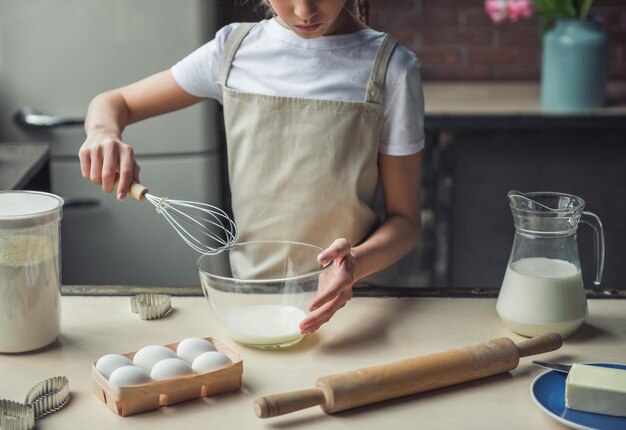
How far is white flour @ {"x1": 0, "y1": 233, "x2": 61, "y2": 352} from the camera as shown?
1.04 m

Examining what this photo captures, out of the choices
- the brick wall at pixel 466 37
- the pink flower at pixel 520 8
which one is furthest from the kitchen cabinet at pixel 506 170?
the brick wall at pixel 466 37

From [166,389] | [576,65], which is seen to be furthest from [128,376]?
[576,65]

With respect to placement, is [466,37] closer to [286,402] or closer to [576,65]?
[576,65]

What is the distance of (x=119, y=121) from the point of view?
4.84 feet

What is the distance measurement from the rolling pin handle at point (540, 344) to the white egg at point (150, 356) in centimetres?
41

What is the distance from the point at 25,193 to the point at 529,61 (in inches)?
95.6

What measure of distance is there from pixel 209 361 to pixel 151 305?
0.83 ft

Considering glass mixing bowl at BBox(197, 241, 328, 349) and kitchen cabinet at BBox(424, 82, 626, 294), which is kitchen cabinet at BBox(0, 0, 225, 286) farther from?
glass mixing bowl at BBox(197, 241, 328, 349)

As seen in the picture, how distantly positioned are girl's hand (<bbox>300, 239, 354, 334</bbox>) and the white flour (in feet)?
1.03

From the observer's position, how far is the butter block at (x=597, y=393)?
92 centimetres

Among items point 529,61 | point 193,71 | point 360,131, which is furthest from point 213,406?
point 529,61

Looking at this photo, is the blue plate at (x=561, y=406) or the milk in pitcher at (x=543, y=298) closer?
the blue plate at (x=561, y=406)

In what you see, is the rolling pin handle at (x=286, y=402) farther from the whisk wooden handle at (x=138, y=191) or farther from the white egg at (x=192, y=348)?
the whisk wooden handle at (x=138, y=191)

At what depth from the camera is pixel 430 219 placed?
9.29ft
